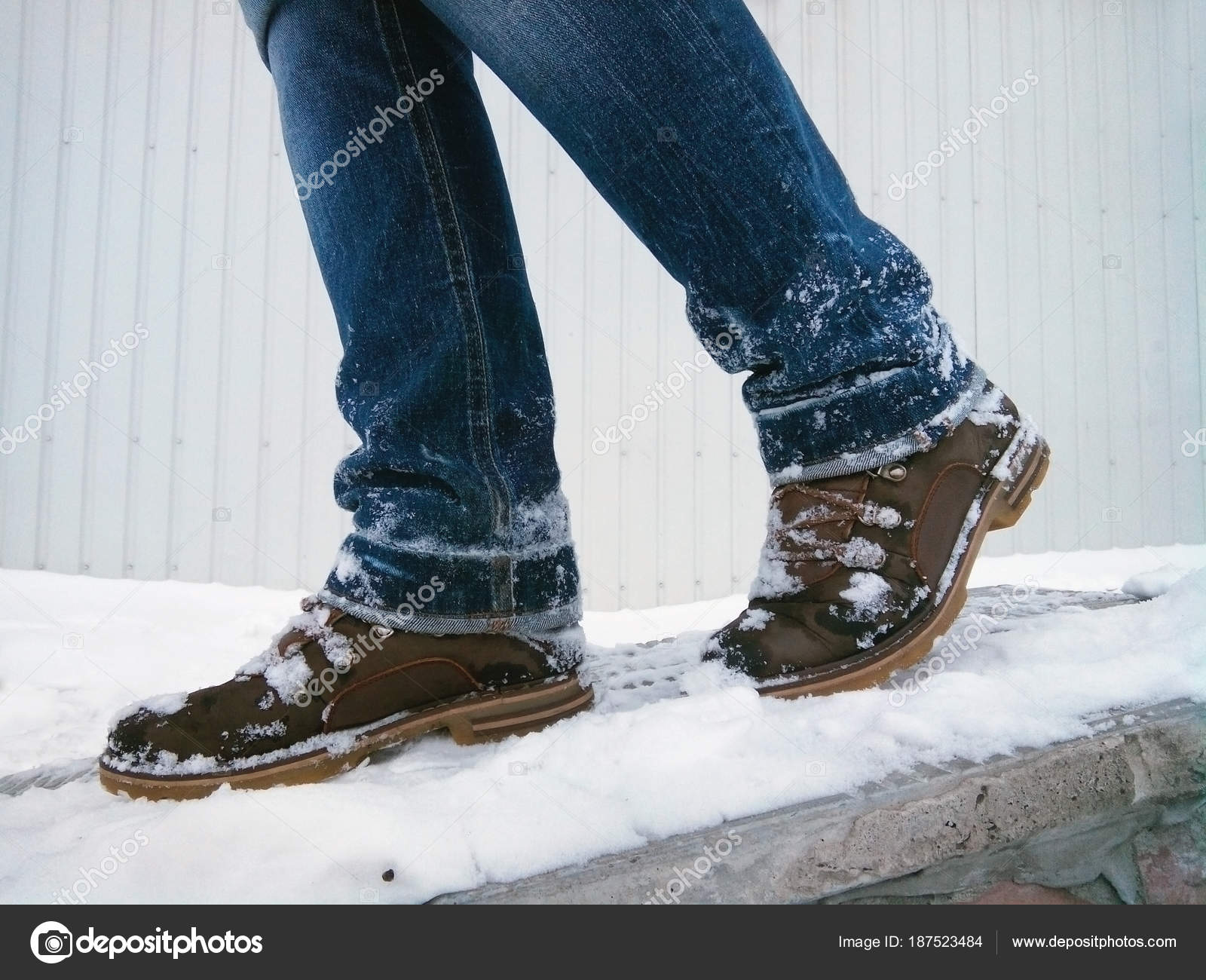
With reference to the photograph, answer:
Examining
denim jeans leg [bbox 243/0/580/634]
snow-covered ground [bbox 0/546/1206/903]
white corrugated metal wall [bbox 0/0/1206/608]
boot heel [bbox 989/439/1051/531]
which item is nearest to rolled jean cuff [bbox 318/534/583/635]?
denim jeans leg [bbox 243/0/580/634]

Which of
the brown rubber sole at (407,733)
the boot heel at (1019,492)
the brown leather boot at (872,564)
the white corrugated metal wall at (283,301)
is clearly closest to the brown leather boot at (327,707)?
the brown rubber sole at (407,733)

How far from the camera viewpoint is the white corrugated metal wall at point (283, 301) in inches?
94.4

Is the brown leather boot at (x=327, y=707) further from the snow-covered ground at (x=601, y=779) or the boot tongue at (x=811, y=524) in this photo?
the boot tongue at (x=811, y=524)

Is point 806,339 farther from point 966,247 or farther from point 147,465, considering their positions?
point 966,247

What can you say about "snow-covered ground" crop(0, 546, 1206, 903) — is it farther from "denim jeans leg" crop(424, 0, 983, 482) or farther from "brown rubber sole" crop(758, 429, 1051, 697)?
"denim jeans leg" crop(424, 0, 983, 482)

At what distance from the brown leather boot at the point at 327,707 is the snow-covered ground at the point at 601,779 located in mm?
25

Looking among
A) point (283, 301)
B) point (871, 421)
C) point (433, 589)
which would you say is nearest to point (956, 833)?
point (871, 421)

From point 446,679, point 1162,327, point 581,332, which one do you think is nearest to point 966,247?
point 1162,327

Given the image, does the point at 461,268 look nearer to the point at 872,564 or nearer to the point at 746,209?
the point at 746,209

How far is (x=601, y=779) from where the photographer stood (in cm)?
51

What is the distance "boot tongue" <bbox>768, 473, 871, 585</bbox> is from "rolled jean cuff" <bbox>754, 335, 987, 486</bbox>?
11 mm

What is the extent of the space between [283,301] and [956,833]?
242 cm
